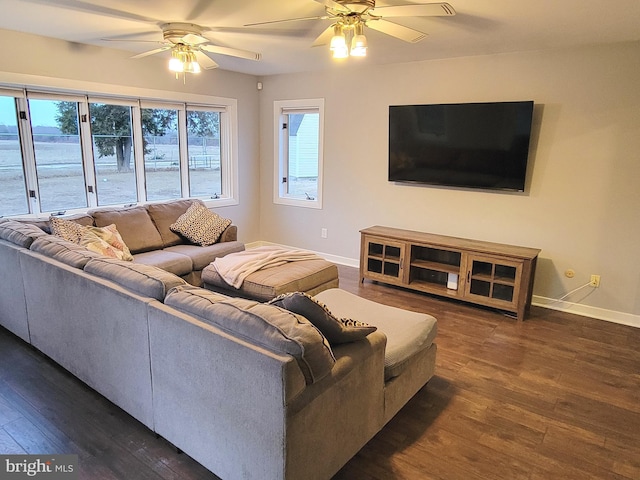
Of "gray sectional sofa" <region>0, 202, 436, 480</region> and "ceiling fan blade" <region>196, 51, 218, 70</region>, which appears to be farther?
"ceiling fan blade" <region>196, 51, 218, 70</region>

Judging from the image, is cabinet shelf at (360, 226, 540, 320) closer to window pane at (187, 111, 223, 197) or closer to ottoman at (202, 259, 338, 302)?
ottoman at (202, 259, 338, 302)

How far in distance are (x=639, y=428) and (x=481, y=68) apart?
3.30m

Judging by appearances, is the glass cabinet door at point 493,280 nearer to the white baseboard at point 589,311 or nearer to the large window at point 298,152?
the white baseboard at point 589,311

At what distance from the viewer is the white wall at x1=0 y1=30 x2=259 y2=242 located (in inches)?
148

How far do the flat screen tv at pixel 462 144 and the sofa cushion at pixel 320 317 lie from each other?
2.93m

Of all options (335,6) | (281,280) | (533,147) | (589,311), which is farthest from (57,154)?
(589,311)

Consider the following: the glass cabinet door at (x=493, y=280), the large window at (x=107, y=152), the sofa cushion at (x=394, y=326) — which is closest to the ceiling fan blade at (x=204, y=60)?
the large window at (x=107, y=152)

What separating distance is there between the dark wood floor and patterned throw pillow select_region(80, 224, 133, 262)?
86 centimetres

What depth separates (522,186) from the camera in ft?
13.5

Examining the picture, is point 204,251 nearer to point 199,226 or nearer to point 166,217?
point 199,226

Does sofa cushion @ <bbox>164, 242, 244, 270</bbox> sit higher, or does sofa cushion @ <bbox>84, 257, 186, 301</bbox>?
sofa cushion @ <bbox>84, 257, 186, 301</bbox>

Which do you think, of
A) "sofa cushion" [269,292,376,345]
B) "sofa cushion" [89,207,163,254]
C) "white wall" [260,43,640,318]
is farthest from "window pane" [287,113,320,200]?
"sofa cushion" [269,292,376,345]

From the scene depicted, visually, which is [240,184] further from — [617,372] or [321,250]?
[617,372]

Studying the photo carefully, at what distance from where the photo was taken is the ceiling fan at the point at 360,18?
2457 millimetres
